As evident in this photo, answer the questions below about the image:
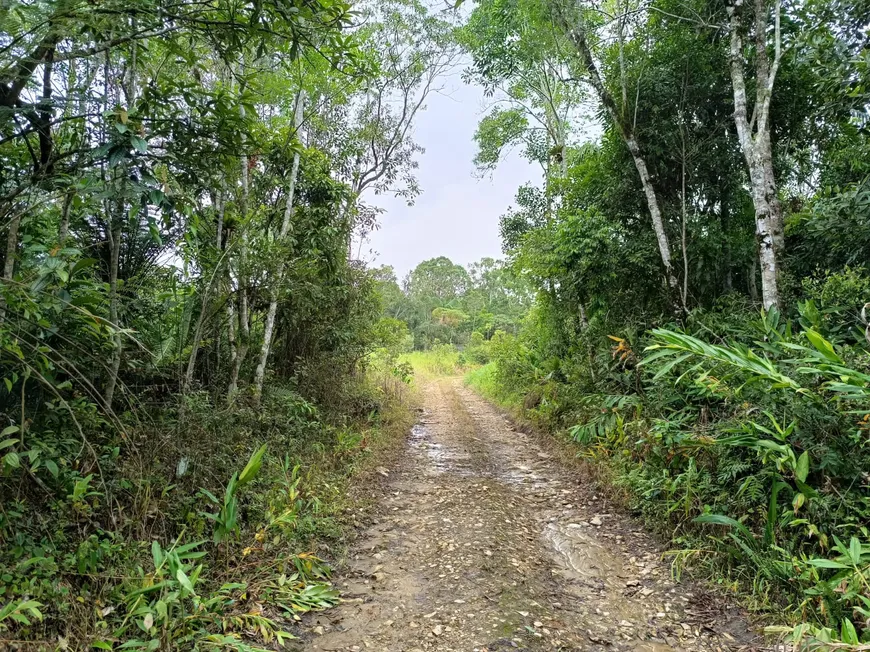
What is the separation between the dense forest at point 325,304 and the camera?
2852 millimetres

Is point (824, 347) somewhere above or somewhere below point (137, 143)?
below

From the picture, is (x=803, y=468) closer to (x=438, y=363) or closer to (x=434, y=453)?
(x=434, y=453)

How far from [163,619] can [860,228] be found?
25.8ft

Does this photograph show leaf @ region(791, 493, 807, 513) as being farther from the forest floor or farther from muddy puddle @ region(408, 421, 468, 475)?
muddy puddle @ region(408, 421, 468, 475)

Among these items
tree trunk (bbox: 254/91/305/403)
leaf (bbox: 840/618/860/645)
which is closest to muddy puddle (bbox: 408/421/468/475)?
tree trunk (bbox: 254/91/305/403)

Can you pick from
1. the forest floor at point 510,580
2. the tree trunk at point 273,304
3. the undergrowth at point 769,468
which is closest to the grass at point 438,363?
the tree trunk at point 273,304

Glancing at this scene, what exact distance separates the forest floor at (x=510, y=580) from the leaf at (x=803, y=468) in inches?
44.8

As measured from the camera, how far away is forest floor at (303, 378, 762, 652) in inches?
125

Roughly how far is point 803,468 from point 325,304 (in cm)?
694

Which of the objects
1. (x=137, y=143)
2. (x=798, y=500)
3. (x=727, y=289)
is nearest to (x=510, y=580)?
(x=798, y=500)

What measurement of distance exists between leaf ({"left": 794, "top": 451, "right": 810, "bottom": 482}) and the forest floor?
114 centimetres

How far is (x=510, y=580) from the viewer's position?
3850mm

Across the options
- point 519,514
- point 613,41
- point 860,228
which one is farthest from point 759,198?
point 519,514

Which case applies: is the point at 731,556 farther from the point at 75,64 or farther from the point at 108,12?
the point at 75,64
